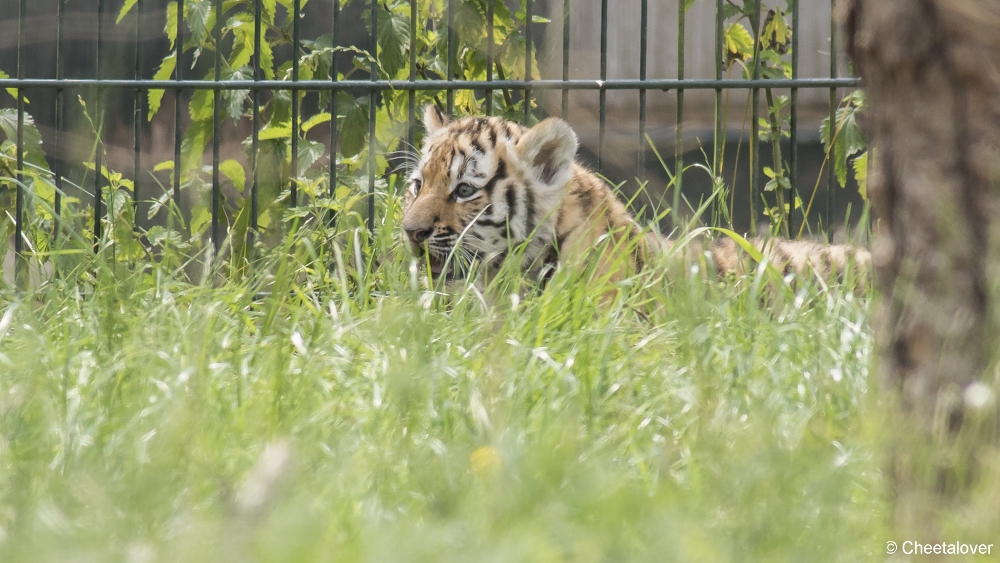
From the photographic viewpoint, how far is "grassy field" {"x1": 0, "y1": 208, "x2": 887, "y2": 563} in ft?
4.21

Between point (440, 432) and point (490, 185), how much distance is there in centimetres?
208

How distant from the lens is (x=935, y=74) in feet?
4.81

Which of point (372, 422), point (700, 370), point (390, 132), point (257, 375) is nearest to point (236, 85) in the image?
point (390, 132)

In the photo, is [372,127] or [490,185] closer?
[490,185]

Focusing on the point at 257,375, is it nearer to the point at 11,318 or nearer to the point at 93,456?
the point at 93,456

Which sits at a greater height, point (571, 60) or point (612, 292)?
point (571, 60)

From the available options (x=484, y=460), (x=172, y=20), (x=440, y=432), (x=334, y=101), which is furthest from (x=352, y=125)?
(x=484, y=460)

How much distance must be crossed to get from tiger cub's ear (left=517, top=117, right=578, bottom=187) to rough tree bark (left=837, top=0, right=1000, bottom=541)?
2.31 m

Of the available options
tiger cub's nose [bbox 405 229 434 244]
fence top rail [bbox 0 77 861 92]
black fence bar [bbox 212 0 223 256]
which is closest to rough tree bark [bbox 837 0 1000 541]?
tiger cub's nose [bbox 405 229 434 244]

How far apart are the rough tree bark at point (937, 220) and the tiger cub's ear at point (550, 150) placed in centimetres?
231

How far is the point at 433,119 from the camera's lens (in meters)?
4.21

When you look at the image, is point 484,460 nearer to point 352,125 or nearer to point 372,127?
point 372,127

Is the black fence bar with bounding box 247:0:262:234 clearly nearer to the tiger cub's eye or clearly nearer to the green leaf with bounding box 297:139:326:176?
the green leaf with bounding box 297:139:326:176

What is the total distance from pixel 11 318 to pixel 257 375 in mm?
849
